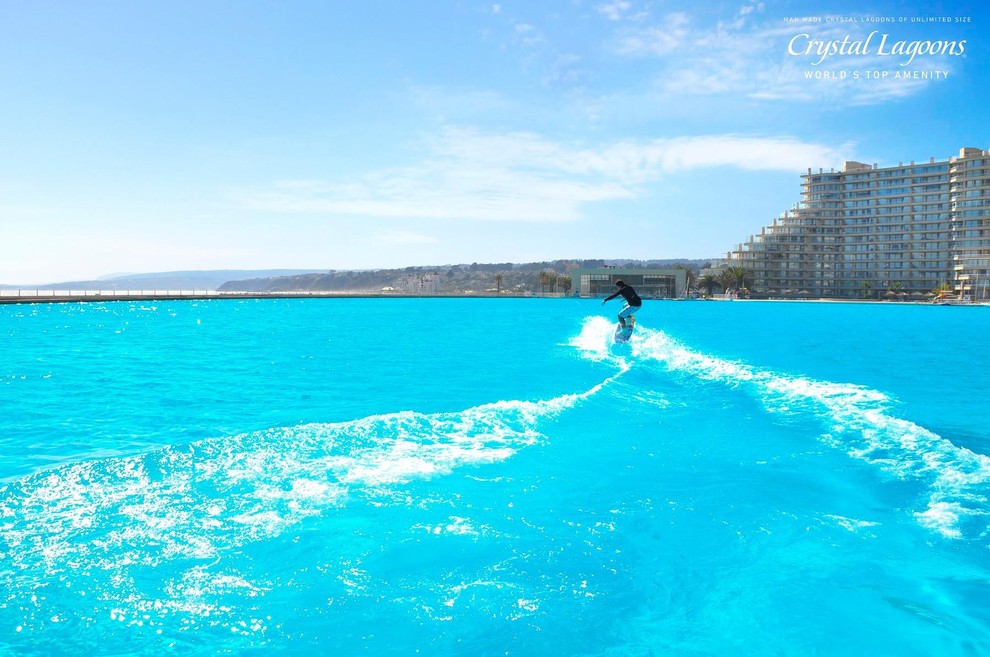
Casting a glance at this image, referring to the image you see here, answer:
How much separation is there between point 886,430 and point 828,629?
9383 mm

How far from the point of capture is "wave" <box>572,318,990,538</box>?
348 inches

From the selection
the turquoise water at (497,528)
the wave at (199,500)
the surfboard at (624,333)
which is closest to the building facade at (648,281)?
the surfboard at (624,333)

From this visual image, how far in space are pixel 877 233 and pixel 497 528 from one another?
18251 cm

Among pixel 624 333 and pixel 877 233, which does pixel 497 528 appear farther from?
pixel 877 233

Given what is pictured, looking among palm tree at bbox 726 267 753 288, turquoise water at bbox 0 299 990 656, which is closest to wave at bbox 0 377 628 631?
turquoise water at bbox 0 299 990 656

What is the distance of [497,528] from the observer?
25.9 ft

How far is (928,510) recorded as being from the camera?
8828 millimetres

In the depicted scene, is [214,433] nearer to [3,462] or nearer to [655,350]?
[3,462]

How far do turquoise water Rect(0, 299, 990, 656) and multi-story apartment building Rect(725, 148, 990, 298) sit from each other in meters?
152

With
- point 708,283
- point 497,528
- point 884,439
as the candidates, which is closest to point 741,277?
point 708,283

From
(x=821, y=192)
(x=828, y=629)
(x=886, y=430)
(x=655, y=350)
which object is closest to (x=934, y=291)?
(x=821, y=192)

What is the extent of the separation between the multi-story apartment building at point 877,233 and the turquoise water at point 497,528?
151765 millimetres

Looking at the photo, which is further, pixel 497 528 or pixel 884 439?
pixel 884 439

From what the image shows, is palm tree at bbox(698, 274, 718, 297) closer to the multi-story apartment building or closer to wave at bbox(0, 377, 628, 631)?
the multi-story apartment building
